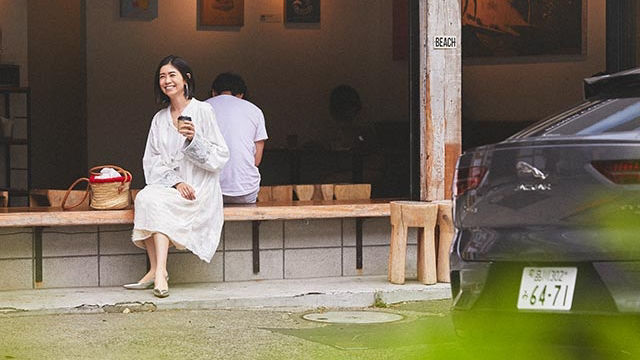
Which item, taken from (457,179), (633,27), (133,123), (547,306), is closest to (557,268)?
(547,306)

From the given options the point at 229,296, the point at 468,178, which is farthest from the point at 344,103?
the point at 468,178

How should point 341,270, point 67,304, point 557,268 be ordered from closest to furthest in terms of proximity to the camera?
1. point 557,268
2. point 67,304
3. point 341,270

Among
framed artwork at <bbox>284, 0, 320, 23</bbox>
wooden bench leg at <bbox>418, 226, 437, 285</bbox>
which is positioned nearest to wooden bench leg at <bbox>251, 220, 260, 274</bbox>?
wooden bench leg at <bbox>418, 226, 437, 285</bbox>

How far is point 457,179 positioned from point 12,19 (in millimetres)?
8365

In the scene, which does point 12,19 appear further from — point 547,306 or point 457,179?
point 547,306

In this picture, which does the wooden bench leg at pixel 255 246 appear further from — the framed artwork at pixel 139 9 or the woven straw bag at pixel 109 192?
the framed artwork at pixel 139 9

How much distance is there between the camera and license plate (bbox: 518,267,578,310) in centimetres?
519

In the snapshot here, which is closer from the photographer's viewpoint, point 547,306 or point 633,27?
point 547,306

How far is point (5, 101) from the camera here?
12.8m

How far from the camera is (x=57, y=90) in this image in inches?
576

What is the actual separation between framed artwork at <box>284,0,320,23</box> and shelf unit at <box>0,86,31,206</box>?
419 centimetres

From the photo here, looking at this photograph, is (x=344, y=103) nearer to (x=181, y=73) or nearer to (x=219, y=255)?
(x=219, y=255)

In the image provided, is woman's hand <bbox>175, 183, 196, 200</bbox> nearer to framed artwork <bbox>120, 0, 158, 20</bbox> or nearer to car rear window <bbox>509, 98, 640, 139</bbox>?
car rear window <bbox>509, 98, 640, 139</bbox>

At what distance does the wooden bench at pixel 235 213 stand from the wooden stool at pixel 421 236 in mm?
383
